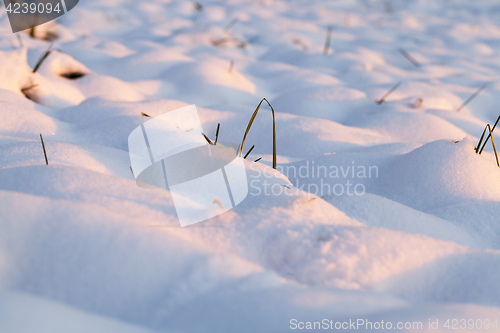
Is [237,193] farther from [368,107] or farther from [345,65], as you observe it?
[345,65]

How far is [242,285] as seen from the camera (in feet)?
1.61

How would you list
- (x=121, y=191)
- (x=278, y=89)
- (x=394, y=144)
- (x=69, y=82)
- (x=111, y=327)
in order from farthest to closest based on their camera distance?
(x=278, y=89) < (x=69, y=82) < (x=394, y=144) < (x=121, y=191) < (x=111, y=327)

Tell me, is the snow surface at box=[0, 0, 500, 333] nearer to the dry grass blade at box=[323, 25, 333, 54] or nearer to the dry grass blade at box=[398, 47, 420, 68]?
the dry grass blade at box=[398, 47, 420, 68]

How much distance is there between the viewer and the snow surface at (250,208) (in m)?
0.47

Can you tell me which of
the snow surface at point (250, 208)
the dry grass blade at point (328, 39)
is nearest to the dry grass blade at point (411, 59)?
the snow surface at point (250, 208)

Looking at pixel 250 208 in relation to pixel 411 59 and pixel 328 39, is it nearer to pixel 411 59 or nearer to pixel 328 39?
pixel 411 59

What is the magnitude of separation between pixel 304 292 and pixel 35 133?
88cm

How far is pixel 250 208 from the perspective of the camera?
0.66 metres

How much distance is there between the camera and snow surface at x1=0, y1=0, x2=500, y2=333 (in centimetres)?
47

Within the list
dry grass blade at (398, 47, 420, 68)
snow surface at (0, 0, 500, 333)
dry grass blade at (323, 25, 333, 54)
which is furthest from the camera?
dry grass blade at (323, 25, 333, 54)

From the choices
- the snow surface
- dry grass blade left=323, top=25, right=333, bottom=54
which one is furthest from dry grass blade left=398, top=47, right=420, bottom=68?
dry grass blade left=323, top=25, right=333, bottom=54

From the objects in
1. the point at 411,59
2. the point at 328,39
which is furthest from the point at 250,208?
the point at 328,39

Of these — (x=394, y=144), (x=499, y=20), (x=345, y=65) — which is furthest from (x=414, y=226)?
(x=499, y=20)

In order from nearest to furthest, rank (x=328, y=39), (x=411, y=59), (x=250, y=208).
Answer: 1. (x=250, y=208)
2. (x=411, y=59)
3. (x=328, y=39)
